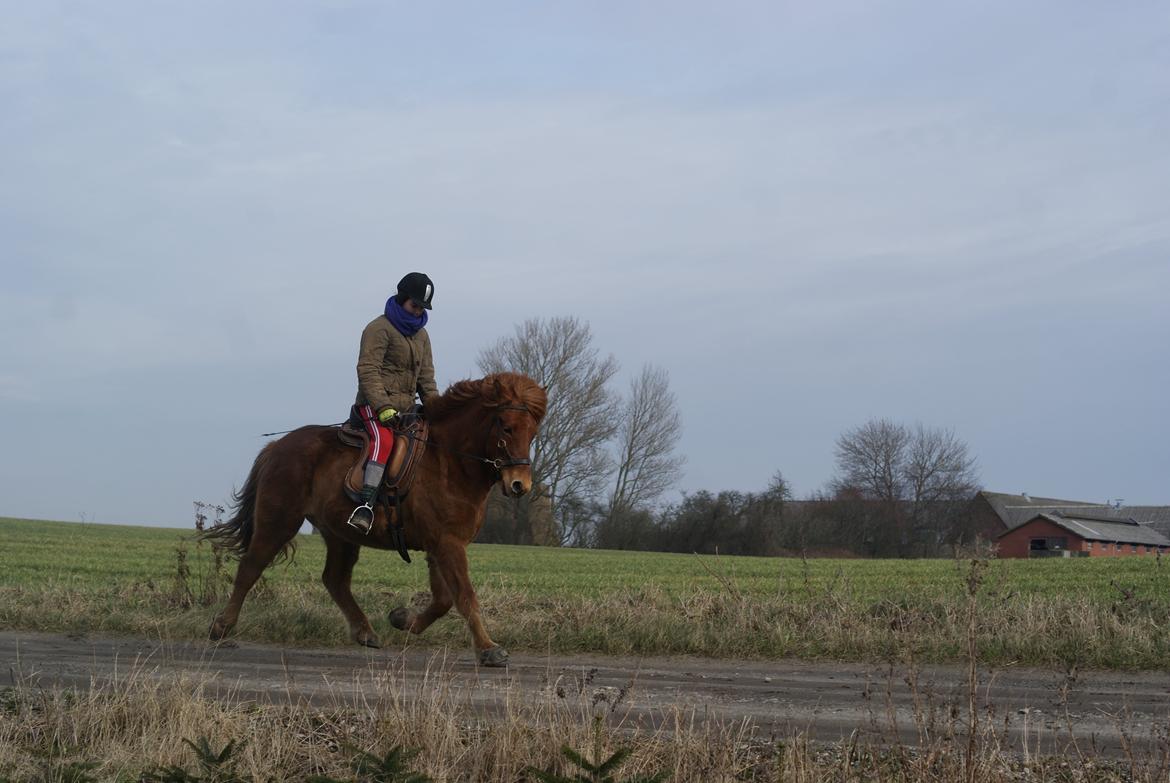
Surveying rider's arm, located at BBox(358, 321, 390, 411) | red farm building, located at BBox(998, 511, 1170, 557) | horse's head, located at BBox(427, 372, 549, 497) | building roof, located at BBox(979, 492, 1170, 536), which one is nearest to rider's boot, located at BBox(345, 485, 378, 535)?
rider's arm, located at BBox(358, 321, 390, 411)

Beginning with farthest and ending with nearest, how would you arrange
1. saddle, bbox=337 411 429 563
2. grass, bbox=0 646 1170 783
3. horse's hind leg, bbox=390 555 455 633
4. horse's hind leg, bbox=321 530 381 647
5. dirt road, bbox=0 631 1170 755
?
horse's hind leg, bbox=321 530 381 647 < horse's hind leg, bbox=390 555 455 633 < saddle, bbox=337 411 429 563 < dirt road, bbox=0 631 1170 755 < grass, bbox=0 646 1170 783

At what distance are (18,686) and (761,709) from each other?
14.5ft

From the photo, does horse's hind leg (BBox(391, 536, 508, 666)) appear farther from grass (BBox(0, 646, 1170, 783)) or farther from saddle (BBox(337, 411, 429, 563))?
grass (BBox(0, 646, 1170, 783))

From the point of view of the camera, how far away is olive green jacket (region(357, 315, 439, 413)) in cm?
959

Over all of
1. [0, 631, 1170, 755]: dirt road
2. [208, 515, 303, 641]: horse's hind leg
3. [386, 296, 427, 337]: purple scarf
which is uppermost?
[386, 296, 427, 337]: purple scarf

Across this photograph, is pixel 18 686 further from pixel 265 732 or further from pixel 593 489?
pixel 593 489

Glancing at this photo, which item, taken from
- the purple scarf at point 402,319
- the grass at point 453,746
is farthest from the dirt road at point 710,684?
→ the purple scarf at point 402,319

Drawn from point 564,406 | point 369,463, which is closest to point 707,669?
point 369,463

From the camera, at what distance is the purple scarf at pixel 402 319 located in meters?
9.80

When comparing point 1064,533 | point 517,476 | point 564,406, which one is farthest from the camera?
point 1064,533

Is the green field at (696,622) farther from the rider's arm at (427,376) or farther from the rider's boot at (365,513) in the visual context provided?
the rider's arm at (427,376)

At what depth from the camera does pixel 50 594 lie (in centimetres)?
1248

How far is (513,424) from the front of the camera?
8.85 meters

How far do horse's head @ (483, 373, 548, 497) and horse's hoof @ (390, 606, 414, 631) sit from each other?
183cm
